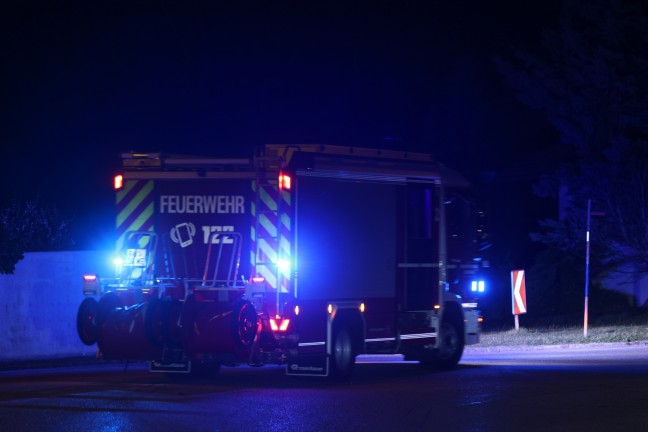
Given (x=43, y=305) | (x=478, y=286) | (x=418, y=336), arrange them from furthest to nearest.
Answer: (x=43, y=305), (x=478, y=286), (x=418, y=336)

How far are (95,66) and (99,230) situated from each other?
20.6 feet

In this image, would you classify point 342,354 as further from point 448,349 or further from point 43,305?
point 43,305

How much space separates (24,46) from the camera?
30.8 m

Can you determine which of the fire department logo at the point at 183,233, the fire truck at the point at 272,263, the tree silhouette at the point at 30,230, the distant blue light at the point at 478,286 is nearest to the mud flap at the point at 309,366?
the fire truck at the point at 272,263

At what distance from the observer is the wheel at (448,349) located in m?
18.0

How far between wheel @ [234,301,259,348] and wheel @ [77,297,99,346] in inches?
82.2

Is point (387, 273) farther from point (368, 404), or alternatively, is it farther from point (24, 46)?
point (24, 46)

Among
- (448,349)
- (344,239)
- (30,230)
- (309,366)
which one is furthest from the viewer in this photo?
(30,230)

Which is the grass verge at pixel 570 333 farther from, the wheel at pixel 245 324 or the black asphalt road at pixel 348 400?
the wheel at pixel 245 324

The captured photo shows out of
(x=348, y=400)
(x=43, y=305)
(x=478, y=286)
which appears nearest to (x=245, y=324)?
(x=348, y=400)

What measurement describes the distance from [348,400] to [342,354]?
94.1 inches

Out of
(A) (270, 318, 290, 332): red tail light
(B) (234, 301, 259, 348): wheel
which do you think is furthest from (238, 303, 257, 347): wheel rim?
(A) (270, 318, 290, 332): red tail light

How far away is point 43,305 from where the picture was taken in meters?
21.8

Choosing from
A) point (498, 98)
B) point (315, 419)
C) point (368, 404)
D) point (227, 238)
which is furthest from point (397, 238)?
point (498, 98)
